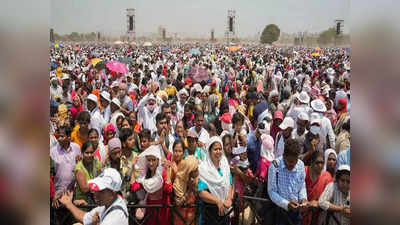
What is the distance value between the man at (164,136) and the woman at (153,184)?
0.62 metres

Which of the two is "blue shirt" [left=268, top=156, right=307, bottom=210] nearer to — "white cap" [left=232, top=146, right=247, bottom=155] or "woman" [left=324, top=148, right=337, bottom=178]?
"woman" [left=324, top=148, right=337, bottom=178]

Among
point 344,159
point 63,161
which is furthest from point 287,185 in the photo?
point 63,161

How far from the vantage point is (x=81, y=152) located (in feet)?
11.6

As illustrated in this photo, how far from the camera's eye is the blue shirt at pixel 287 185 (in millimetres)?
3102

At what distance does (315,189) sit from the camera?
3.20 meters

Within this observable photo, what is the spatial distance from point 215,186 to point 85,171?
1.17m

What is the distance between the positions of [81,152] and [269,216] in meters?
1.85

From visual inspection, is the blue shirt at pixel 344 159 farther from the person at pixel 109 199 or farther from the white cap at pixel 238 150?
the person at pixel 109 199

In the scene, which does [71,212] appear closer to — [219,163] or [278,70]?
[219,163]

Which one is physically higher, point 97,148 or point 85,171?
point 97,148

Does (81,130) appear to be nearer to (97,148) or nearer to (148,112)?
(97,148)
